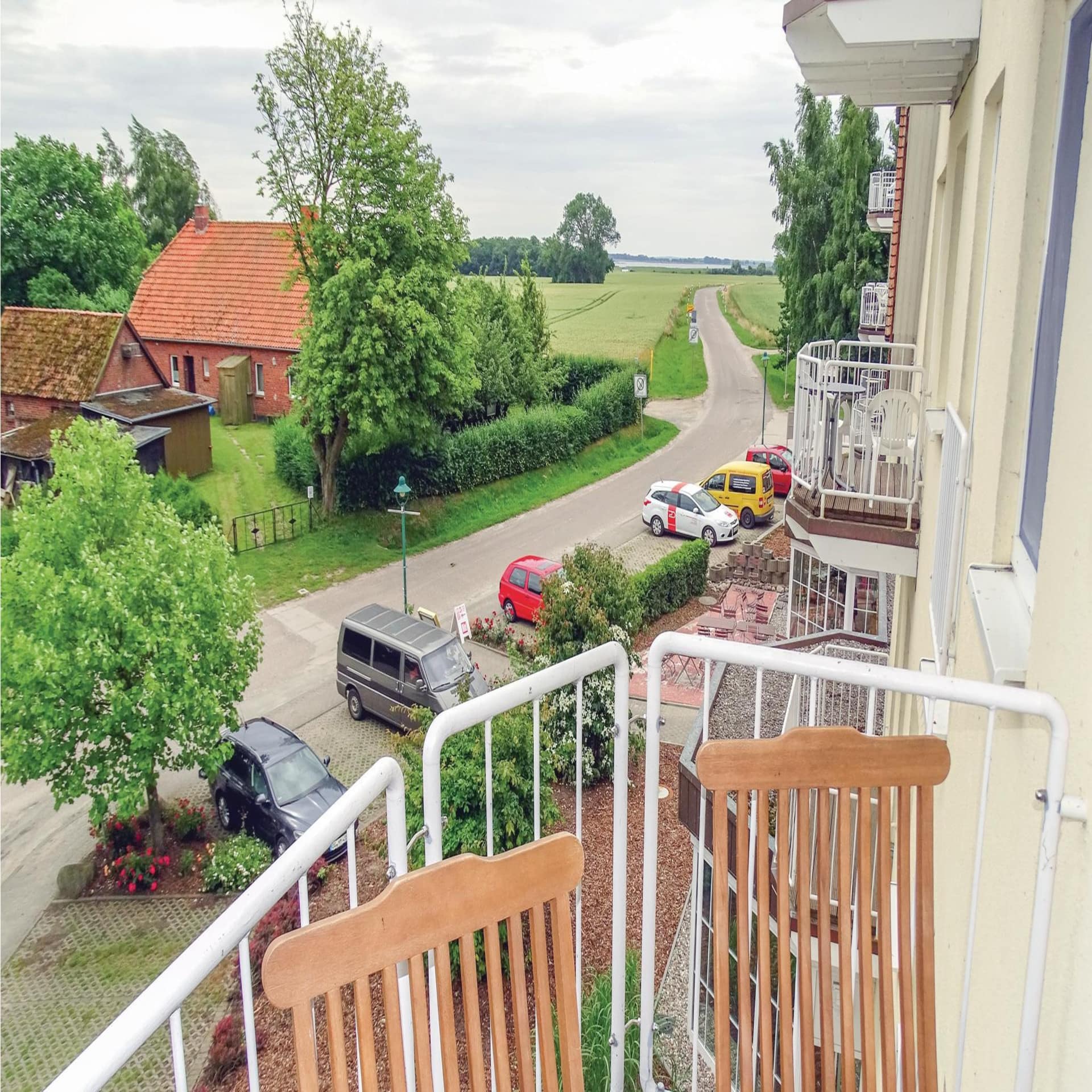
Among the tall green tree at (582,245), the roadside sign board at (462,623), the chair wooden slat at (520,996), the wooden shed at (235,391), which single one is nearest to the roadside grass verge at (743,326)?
the tall green tree at (582,245)

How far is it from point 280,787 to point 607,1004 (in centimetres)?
567

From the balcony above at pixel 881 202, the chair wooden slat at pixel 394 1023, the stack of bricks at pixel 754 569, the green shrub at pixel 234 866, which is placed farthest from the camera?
the stack of bricks at pixel 754 569

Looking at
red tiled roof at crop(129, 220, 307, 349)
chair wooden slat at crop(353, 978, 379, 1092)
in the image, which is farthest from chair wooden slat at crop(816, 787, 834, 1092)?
red tiled roof at crop(129, 220, 307, 349)

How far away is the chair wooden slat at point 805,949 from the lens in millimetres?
1872

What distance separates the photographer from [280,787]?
34.9 ft

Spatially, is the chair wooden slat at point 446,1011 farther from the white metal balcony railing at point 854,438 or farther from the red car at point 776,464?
the red car at point 776,464

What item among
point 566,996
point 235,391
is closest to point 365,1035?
point 566,996

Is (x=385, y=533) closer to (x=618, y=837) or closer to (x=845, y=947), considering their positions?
(x=618, y=837)

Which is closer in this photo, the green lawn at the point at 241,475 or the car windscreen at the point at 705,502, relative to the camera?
the car windscreen at the point at 705,502

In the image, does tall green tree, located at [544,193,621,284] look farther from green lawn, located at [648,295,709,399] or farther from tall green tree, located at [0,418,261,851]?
tall green tree, located at [0,418,261,851]

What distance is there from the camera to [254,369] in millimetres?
30891


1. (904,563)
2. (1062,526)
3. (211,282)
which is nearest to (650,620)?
(904,563)

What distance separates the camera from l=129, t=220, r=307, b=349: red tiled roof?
101 ft

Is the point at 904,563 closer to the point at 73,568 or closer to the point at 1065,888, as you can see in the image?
the point at 1065,888
